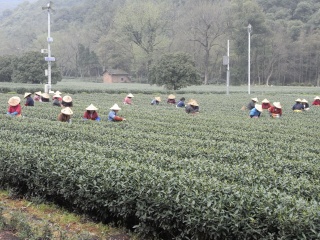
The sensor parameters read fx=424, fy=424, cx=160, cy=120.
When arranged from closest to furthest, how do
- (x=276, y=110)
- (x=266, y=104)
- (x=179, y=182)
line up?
1. (x=179, y=182)
2. (x=276, y=110)
3. (x=266, y=104)

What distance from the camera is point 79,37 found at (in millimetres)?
97562

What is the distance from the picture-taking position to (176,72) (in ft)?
158

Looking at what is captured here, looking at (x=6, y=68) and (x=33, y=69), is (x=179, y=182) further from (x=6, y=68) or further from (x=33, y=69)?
(x=6, y=68)

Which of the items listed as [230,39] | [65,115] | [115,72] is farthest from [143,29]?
[65,115]

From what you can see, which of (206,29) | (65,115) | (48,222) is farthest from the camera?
(206,29)

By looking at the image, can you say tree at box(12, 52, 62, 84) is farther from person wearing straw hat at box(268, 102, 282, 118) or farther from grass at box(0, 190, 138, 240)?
grass at box(0, 190, 138, 240)

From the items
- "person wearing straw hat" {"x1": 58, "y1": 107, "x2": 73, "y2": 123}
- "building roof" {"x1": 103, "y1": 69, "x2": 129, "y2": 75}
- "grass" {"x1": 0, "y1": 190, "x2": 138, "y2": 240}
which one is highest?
"building roof" {"x1": 103, "y1": 69, "x2": 129, "y2": 75}

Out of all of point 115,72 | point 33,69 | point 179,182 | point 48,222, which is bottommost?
point 48,222

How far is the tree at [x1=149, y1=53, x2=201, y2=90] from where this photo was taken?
1897 inches

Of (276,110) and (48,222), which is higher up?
(276,110)

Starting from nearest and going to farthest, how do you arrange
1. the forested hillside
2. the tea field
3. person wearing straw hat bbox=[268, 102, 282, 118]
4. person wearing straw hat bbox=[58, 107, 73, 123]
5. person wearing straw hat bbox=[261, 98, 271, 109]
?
1. the tea field
2. person wearing straw hat bbox=[58, 107, 73, 123]
3. person wearing straw hat bbox=[268, 102, 282, 118]
4. person wearing straw hat bbox=[261, 98, 271, 109]
5. the forested hillside

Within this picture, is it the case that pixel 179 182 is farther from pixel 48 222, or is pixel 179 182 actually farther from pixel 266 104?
pixel 266 104

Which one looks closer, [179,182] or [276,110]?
[179,182]

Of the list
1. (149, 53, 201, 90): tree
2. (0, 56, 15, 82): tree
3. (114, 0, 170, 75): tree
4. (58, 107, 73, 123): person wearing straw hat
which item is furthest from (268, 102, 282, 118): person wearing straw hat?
(114, 0, 170, 75): tree
